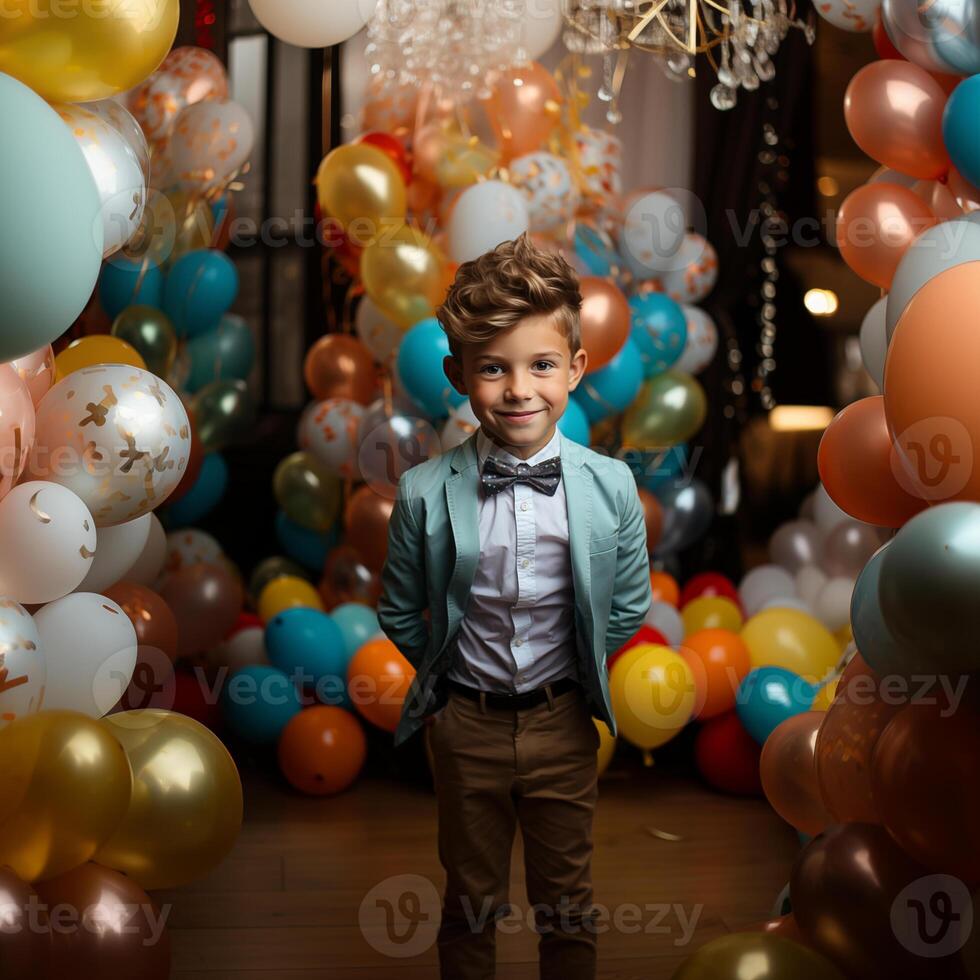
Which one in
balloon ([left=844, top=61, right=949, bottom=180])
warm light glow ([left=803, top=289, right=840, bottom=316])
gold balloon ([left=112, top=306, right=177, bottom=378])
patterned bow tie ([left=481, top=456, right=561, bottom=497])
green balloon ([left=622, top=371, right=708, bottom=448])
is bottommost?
green balloon ([left=622, top=371, right=708, bottom=448])

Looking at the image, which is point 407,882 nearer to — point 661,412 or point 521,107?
point 661,412

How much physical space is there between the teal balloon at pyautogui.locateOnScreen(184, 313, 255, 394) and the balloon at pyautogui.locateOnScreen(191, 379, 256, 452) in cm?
3

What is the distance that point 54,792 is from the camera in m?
1.49

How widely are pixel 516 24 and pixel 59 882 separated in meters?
2.04

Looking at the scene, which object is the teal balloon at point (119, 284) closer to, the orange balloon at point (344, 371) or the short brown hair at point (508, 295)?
the orange balloon at point (344, 371)

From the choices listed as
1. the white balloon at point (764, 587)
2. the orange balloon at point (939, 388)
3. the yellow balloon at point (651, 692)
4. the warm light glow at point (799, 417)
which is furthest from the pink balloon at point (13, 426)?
the warm light glow at point (799, 417)

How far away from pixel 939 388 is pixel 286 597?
2.23 metres

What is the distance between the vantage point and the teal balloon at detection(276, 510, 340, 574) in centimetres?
347

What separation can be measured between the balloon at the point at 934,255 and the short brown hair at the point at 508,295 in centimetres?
43

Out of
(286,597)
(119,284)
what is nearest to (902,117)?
(119,284)

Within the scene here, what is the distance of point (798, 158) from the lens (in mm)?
4191

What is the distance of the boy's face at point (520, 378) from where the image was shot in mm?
1658

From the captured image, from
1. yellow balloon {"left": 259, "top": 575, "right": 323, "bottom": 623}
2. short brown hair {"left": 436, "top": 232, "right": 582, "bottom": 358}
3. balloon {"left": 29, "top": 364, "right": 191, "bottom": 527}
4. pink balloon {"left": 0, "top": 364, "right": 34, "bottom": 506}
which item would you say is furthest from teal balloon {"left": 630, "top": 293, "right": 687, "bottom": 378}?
pink balloon {"left": 0, "top": 364, "right": 34, "bottom": 506}

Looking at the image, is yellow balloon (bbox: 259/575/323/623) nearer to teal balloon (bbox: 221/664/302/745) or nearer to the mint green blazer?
teal balloon (bbox: 221/664/302/745)
